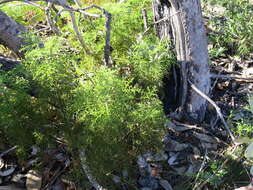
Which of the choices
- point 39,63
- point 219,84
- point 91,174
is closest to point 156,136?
point 91,174

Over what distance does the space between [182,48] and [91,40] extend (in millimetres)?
675

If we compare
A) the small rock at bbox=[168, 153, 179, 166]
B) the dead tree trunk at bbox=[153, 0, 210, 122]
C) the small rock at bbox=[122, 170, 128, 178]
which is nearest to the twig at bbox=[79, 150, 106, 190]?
the small rock at bbox=[122, 170, 128, 178]

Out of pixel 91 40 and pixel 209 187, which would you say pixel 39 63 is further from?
pixel 209 187

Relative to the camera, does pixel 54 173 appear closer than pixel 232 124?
Yes

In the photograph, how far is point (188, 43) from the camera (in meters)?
2.04

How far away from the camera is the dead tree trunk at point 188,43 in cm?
196

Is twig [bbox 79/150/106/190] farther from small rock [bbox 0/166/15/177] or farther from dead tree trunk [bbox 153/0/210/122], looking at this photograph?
dead tree trunk [bbox 153/0/210/122]

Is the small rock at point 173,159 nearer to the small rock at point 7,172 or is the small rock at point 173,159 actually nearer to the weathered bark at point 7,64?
the small rock at point 7,172

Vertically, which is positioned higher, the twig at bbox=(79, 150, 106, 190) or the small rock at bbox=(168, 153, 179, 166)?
the twig at bbox=(79, 150, 106, 190)

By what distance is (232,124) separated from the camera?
2305 millimetres

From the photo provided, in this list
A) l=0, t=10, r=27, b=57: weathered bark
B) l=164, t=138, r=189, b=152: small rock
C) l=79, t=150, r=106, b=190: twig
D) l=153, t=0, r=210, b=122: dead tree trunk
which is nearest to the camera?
l=79, t=150, r=106, b=190: twig

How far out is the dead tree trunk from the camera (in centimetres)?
196

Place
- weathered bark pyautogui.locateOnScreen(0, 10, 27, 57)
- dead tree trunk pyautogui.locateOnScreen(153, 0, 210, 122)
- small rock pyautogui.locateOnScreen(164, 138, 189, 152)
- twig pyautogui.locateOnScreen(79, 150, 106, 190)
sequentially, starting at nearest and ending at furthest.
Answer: twig pyautogui.locateOnScreen(79, 150, 106, 190), dead tree trunk pyautogui.locateOnScreen(153, 0, 210, 122), small rock pyautogui.locateOnScreen(164, 138, 189, 152), weathered bark pyautogui.locateOnScreen(0, 10, 27, 57)

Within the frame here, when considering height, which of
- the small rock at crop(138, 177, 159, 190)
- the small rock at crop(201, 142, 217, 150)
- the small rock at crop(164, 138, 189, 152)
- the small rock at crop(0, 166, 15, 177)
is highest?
the small rock at crop(0, 166, 15, 177)
